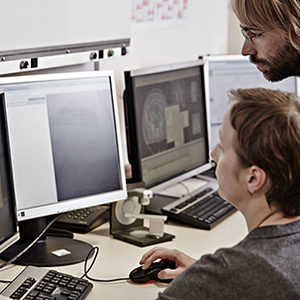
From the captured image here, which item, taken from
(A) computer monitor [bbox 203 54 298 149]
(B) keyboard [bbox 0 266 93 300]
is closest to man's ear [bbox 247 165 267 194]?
(B) keyboard [bbox 0 266 93 300]

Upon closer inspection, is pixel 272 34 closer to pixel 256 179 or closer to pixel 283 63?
pixel 283 63

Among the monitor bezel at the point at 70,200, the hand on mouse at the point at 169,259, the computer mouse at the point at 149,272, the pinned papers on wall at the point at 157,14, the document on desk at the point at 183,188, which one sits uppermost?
the pinned papers on wall at the point at 157,14

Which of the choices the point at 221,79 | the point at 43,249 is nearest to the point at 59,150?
the point at 43,249

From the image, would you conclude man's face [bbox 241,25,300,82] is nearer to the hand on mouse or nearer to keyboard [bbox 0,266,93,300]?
the hand on mouse

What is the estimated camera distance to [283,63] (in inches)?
55.1

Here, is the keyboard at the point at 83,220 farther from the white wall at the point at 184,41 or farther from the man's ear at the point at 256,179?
the man's ear at the point at 256,179

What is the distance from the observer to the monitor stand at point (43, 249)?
1212 millimetres

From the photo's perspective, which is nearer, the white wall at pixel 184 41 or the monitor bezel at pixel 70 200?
the monitor bezel at pixel 70 200

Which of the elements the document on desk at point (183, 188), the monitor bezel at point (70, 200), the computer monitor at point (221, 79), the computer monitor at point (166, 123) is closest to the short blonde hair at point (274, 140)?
the monitor bezel at point (70, 200)

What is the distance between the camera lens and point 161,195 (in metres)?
1.77

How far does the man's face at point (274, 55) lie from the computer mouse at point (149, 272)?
693mm

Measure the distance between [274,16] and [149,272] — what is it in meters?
0.82

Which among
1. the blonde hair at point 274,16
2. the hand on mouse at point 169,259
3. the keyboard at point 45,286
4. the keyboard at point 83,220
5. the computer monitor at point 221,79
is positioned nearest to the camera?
the keyboard at point 45,286

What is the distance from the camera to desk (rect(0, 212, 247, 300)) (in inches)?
43.0
